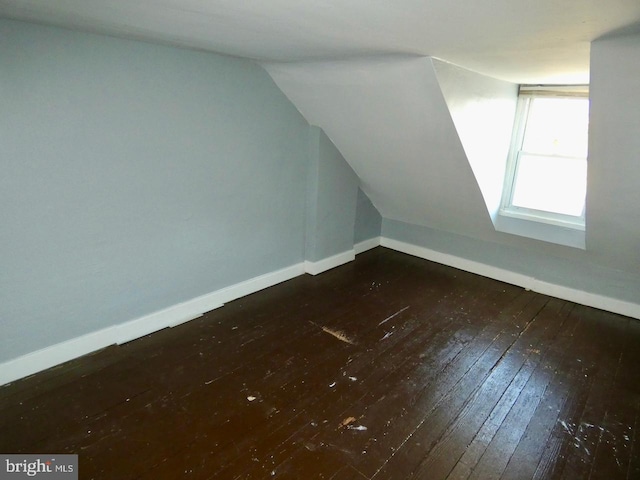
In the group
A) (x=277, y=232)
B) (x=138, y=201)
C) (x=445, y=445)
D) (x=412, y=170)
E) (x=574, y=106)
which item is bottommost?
(x=445, y=445)

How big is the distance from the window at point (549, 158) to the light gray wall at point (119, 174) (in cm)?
212

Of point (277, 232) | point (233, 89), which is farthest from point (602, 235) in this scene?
point (233, 89)

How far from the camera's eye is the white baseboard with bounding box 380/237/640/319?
346cm

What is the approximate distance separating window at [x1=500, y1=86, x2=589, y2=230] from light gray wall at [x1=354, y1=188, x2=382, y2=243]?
4.81ft

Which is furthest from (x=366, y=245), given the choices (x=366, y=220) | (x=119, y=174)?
Result: (x=119, y=174)

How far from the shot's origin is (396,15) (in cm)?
142

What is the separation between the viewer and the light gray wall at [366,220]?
448 centimetres

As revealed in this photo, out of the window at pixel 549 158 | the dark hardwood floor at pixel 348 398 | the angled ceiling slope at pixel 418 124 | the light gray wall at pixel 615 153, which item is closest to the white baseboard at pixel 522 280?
the dark hardwood floor at pixel 348 398

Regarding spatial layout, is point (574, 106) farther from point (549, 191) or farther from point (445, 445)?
point (445, 445)

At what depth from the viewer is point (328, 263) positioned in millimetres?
4125

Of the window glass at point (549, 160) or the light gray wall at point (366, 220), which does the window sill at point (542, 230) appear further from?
the light gray wall at point (366, 220)

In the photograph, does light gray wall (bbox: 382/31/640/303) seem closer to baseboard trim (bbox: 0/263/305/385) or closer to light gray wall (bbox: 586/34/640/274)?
light gray wall (bbox: 586/34/640/274)

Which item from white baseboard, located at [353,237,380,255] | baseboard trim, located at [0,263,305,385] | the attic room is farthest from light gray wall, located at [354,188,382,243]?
baseboard trim, located at [0,263,305,385]

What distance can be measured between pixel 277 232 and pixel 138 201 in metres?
1.33
